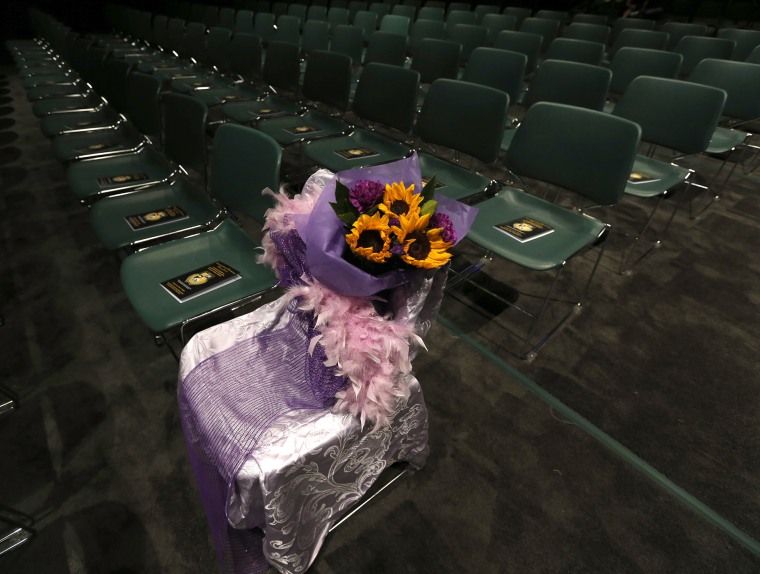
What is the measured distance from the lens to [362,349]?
0.86 meters

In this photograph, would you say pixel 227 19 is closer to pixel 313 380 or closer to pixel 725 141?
pixel 725 141

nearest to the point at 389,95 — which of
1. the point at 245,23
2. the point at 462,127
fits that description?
the point at 462,127

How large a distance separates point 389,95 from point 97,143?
6.33 ft

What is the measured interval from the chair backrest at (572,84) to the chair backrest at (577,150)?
78cm

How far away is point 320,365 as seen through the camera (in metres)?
0.97

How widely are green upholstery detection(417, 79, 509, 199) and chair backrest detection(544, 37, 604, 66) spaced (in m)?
1.81

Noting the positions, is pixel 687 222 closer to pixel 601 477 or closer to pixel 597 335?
pixel 597 335

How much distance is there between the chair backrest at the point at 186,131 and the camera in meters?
1.88

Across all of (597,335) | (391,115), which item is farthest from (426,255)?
(391,115)

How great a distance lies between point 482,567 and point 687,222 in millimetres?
2955

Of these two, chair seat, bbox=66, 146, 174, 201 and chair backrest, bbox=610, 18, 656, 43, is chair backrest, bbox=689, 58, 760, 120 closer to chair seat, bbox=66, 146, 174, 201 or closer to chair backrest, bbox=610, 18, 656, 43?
chair backrest, bbox=610, 18, 656, 43

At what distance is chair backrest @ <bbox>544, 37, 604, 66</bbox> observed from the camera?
322 centimetres

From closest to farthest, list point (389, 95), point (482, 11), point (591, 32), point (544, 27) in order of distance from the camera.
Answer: point (389, 95)
point (591, 32)
point (544, 27)
point (482, 11)

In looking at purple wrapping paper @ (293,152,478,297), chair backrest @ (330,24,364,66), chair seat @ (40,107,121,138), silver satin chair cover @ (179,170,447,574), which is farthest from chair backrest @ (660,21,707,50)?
chair seat @ (40,107,121,138)
